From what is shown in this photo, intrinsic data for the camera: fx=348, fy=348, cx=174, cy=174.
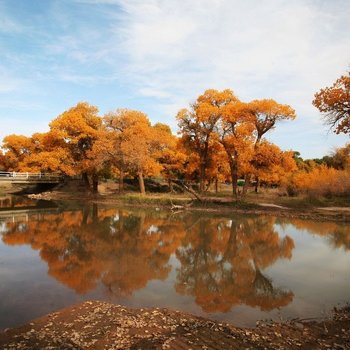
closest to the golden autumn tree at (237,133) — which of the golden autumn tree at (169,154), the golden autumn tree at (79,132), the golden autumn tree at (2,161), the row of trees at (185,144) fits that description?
the row of trees at (185,144)

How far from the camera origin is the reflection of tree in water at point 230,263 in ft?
32.4

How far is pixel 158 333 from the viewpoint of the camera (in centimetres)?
698

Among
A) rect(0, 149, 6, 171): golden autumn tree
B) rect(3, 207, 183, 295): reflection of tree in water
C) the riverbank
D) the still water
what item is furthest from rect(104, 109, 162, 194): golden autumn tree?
rect(0, 149, 6, 171): golden autumn tree

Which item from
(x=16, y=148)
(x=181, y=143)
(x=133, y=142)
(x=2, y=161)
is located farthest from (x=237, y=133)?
(x=2, y=161)

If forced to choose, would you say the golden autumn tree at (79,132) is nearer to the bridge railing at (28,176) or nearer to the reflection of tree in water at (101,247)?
the bridge railing at (28,176)

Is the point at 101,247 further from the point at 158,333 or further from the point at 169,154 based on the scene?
the point at 169,154

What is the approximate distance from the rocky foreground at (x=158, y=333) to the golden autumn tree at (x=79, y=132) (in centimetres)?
3279

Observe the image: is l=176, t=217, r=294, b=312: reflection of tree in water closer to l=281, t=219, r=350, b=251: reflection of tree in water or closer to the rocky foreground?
the rocky foreground

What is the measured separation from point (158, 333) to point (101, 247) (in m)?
9.59

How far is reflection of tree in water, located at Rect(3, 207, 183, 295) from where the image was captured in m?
11.6

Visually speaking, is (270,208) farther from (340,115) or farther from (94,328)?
(94,328)

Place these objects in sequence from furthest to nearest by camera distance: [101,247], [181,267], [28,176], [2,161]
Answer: [2,161]
[28,176]
[101,247]
[181,267]

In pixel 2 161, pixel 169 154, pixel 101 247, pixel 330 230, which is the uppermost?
pixel 2 161

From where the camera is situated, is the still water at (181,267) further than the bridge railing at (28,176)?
No
